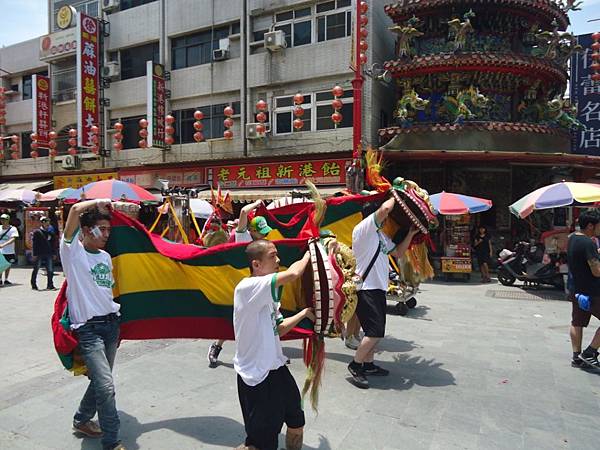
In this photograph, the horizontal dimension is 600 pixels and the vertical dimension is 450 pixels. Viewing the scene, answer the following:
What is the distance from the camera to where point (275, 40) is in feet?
51.0

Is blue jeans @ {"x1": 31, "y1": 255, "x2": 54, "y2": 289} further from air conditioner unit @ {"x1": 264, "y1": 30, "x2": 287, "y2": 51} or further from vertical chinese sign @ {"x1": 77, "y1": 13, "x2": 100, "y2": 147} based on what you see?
air conditioner unit @ {"x1": 264, "y1": 30, "x2": 287, "y2": 51}

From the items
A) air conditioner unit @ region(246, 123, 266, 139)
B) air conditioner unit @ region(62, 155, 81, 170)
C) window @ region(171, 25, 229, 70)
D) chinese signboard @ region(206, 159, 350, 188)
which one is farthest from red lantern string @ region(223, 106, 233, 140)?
air conditioner unit @ region(62, 155, 81, 170)

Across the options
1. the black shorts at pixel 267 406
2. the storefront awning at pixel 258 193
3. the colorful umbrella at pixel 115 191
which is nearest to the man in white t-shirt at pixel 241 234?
the black shorts at pixel 267 406

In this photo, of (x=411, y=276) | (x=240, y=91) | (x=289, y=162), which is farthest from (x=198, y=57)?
(x=411, y=276)

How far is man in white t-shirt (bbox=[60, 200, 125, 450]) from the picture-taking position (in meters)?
3.21

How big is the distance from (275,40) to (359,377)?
13.3 meters

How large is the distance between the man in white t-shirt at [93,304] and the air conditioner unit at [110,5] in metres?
19.3

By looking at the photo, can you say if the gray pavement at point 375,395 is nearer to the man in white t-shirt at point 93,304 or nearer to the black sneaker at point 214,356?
the black sneaker at point 214,356

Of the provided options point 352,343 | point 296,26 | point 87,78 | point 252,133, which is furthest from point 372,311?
point 87,78

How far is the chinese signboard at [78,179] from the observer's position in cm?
1897

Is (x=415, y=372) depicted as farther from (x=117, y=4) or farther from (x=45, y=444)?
(x=117, y=4)

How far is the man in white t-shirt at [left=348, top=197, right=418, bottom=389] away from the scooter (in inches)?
296

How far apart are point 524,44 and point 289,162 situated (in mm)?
8225

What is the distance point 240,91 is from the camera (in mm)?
16828
